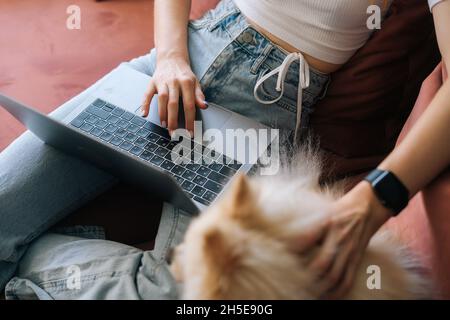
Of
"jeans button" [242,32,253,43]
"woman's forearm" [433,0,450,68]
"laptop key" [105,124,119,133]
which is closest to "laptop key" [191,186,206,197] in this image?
"laptop key" [105,124,119,133]

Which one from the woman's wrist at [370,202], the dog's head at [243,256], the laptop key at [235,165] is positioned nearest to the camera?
the dog's head at [243,256]

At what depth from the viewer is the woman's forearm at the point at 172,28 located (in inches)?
35.3

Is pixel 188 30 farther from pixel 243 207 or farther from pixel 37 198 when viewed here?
pixel 243 207

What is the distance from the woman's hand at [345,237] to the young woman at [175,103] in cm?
18

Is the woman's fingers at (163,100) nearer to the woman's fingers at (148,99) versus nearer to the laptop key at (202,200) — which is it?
the woman's fingers at (148,99)

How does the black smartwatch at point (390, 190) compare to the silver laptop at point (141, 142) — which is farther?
the silver laptop at point (141, 142)

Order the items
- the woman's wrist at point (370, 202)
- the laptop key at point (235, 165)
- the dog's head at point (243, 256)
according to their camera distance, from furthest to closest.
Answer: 1. the laptop key at point (235, 165)
2. the woman's wrist at point (370, 202)
3. the dog's head at point (243, 256)

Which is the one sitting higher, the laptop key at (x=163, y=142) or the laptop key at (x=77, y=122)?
the laptop key at (x=163, y=142)

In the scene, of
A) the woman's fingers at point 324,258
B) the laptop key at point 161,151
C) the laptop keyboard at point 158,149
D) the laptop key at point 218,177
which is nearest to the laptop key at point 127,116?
the laptop keyboard at point 158,149

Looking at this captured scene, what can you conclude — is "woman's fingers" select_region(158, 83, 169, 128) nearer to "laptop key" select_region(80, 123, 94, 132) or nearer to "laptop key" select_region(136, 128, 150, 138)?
"laptop key" select_region(136, 128, 150, 138)

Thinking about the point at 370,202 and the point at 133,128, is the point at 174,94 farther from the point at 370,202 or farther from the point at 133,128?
the point at 370,202

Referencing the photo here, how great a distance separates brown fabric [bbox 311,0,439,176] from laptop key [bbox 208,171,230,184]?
10.4 inches

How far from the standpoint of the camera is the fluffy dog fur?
0.43 metres

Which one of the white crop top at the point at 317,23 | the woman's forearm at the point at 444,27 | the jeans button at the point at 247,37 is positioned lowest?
the jeans button at the point at 247,37
